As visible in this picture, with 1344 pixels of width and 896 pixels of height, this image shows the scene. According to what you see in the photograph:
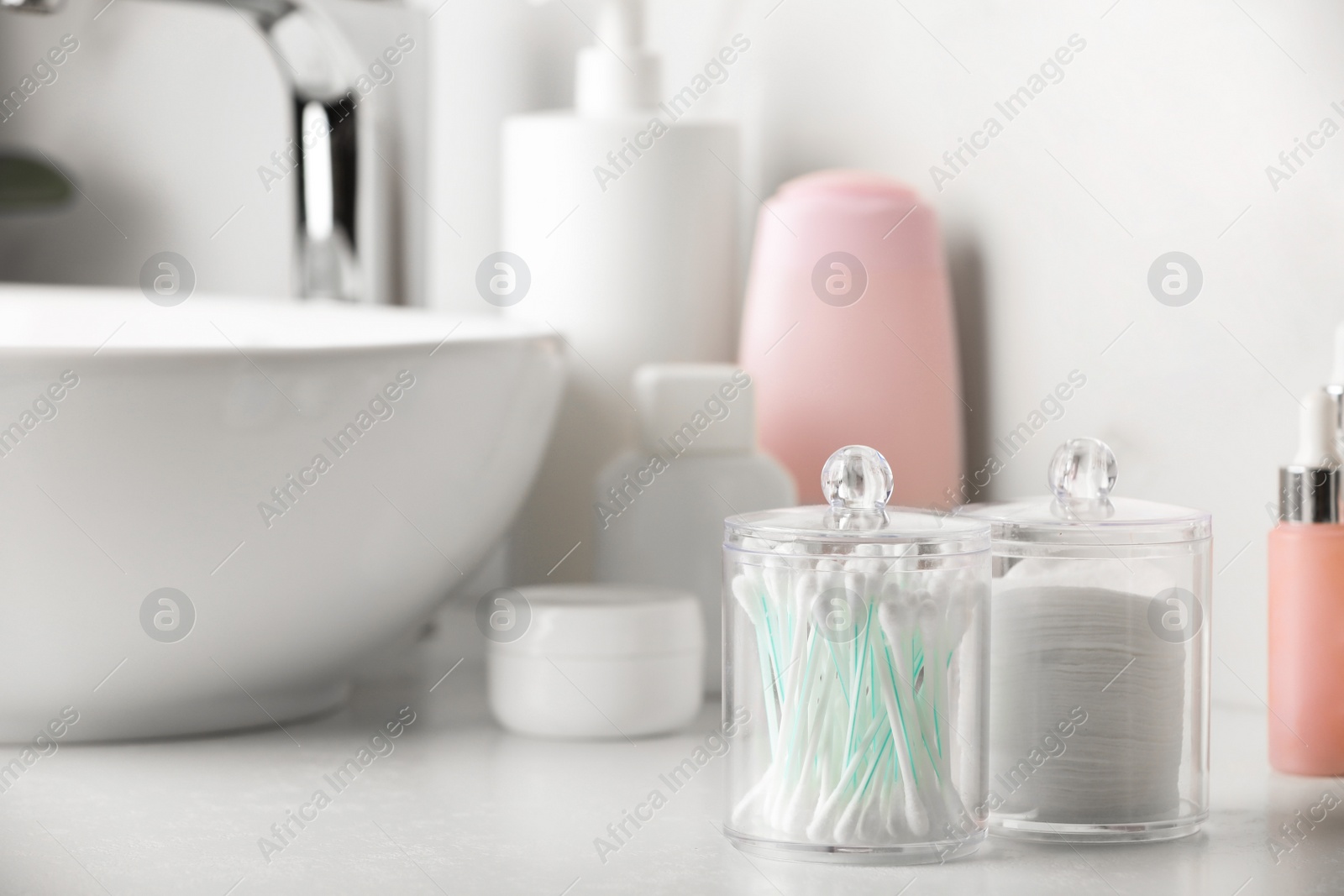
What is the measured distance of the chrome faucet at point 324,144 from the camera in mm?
744

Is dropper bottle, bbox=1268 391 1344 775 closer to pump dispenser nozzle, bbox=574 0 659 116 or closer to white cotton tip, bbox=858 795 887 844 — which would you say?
white cotton tip, bbox=858 795 887 844

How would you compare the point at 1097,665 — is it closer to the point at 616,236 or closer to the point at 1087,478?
the point at 1087,478

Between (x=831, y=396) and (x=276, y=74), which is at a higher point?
(x=276, y=74)

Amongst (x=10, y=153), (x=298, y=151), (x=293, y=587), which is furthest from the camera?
(x=10, y=153)

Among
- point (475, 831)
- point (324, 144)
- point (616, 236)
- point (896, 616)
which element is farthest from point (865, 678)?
point (324, 144)

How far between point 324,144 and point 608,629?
36 cm

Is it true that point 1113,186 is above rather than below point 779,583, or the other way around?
above

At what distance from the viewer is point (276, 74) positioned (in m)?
1.05

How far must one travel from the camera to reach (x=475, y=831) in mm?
434

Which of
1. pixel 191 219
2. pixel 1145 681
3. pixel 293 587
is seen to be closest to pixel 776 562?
pixel 1145 681

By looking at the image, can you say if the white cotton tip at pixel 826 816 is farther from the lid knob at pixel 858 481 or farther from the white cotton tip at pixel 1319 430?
the white cotton tip at pixel 1319 430

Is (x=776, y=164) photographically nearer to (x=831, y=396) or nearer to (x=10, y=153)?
(x=831, y=396)

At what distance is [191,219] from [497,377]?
0.58m

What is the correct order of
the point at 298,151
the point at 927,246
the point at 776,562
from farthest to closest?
the point at 298,151 → the point at 927,246 → the point at 776,562
